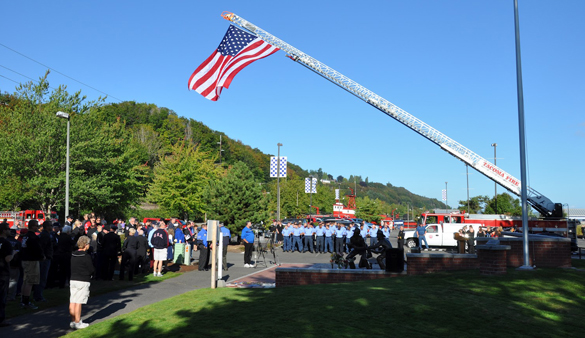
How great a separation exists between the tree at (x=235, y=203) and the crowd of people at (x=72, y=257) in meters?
9.55

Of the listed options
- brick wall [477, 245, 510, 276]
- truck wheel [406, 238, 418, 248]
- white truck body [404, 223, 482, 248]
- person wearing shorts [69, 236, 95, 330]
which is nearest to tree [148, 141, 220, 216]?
truck wheel [406, 238, 418, 248]

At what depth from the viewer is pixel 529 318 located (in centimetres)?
738

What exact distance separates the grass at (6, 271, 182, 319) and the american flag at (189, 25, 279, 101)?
709cm

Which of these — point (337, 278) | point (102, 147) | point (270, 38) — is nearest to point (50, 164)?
point (102, 147)

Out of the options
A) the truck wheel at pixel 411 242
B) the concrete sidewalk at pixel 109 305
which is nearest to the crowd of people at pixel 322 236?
the truck wheel at pixel 411 242

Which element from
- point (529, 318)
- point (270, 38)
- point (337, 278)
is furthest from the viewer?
point (270, 38)

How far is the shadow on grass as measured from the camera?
276 inches

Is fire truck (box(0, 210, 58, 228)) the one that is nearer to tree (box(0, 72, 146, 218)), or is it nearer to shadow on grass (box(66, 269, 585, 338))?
tree (box(0, 72, 146, 218))

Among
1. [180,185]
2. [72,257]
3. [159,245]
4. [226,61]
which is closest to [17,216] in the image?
[180,185]

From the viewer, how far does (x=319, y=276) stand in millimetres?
12883

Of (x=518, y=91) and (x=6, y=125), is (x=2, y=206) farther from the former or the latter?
(x=518, y=91)

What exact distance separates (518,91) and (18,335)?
13333 millimetres

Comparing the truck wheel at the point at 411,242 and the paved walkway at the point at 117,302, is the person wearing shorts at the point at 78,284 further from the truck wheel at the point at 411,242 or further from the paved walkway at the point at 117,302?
the truck wheel at the point at 411,242

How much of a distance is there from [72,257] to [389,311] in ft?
19.3
